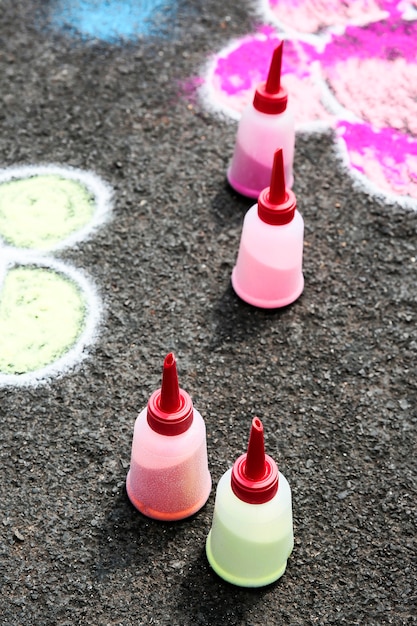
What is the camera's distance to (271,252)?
3.49 m

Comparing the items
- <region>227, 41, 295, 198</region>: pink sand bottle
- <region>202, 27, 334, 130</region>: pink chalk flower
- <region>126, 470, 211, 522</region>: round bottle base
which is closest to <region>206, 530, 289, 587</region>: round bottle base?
<region>126, 470, 211, 522</region>: round bottle base

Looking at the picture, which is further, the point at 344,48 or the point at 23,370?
the point at 344,48

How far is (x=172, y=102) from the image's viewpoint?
442cm

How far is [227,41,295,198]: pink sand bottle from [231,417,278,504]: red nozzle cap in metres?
1.54

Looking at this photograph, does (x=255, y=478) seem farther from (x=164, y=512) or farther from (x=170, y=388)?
(x=164, y=512)

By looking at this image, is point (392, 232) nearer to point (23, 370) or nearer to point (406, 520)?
point (406, 520)

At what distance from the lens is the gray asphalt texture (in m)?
2.88

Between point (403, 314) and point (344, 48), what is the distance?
1.62 meters

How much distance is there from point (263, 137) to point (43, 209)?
0.91 meters

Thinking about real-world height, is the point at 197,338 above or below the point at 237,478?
below

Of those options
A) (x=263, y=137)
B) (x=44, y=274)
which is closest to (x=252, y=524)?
(x=44, y=274)

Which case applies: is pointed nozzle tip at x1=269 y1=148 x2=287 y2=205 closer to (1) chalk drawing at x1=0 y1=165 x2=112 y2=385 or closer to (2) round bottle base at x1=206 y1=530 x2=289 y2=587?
(1) chalk drawing at x1=0 y1=165 x2=112 y2=385

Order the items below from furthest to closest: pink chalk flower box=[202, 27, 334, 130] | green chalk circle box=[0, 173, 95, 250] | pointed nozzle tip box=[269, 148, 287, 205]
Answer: pink chalk flower box=[202, 27, 334, 130] < green chalk circle box=[0, 173, 95, 250] < pointed nozzle tip box=[269, 148, 287, 205]

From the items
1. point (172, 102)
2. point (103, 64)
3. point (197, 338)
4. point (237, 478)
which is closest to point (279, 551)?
point (237, 478)
